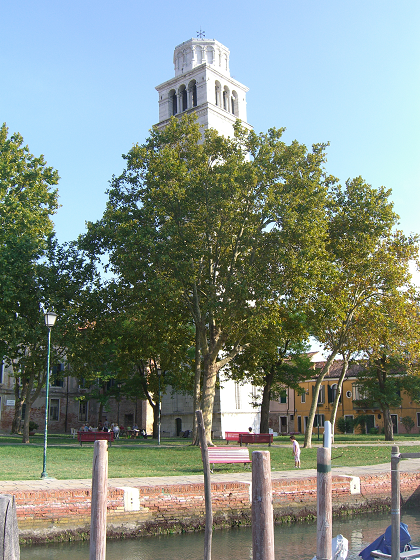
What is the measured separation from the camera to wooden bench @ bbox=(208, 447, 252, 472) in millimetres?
15789

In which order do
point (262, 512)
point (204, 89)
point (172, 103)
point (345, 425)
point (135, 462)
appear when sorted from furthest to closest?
point (172, 103) → point (204, 89) → point (345, 425) → point (135, 462) → point (262, 512)

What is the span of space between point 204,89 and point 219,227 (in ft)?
117

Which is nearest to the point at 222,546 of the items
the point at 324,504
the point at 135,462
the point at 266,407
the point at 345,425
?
the point at 324,504

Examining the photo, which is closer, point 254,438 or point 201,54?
point 254,438

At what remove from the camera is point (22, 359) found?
1209 inches

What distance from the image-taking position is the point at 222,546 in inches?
449

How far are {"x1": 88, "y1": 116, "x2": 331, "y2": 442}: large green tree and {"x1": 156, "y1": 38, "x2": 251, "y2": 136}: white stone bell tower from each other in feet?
95.7

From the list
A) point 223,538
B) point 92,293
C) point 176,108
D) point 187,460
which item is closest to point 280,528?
point 223,538

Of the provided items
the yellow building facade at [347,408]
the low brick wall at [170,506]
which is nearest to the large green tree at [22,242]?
the low brick wall at [170,506]

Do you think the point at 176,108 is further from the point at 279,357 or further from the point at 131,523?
the point at 131,523

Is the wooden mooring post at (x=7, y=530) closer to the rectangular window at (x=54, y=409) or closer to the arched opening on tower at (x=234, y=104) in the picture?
the rectangular window at (x=54, y=409)

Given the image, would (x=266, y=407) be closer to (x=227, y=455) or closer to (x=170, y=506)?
(x=227, y=455)

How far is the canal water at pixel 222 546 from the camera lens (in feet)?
34.3

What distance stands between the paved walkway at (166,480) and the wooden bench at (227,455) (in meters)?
0.38
